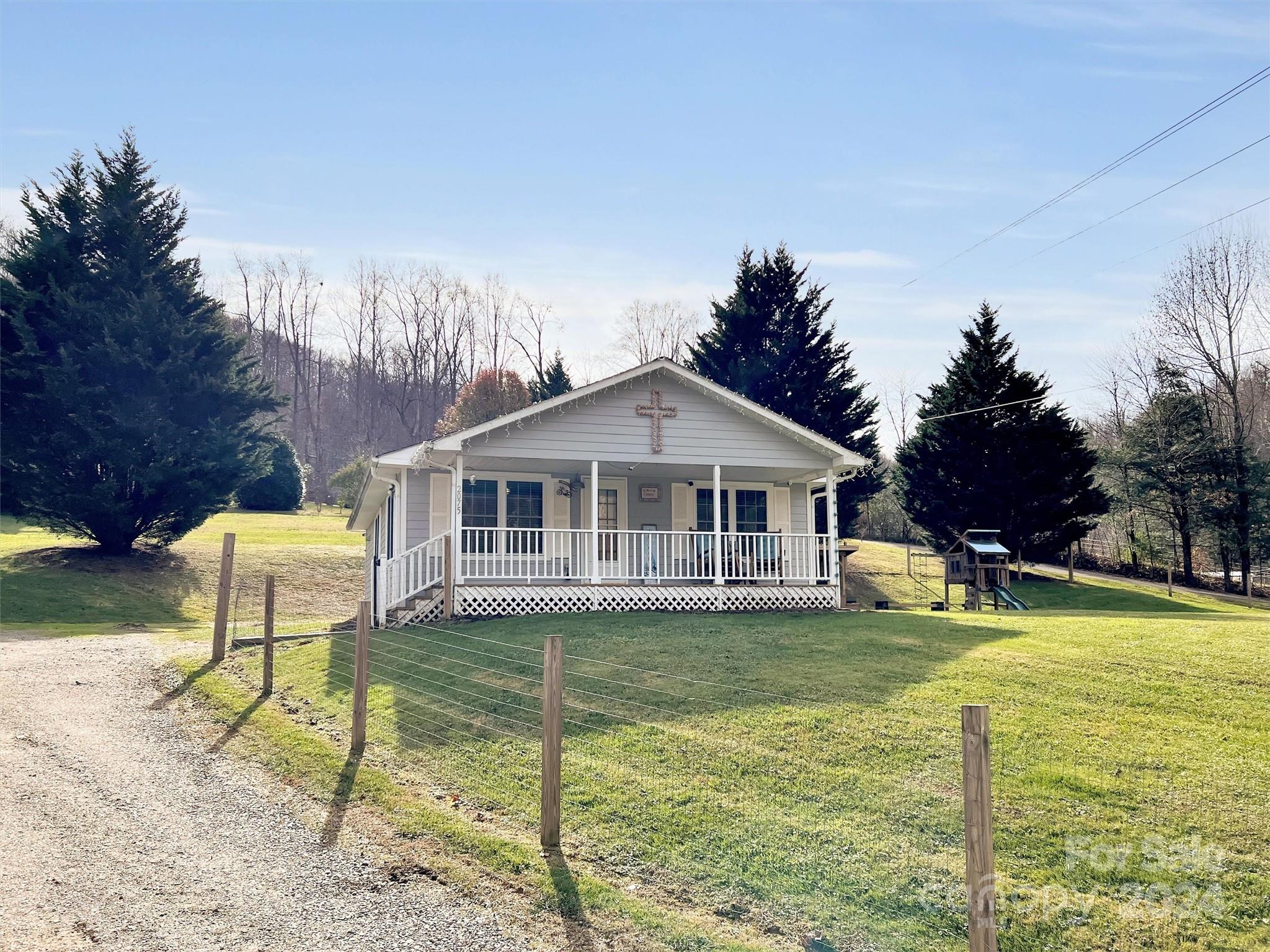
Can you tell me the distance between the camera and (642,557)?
1902cm

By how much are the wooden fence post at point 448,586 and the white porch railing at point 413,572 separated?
0.62m

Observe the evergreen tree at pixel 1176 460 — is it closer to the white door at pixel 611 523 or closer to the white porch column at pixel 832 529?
the white porch column at pixel 832 529

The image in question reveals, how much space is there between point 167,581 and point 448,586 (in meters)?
14.2

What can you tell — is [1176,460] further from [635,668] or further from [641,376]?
[635,668]

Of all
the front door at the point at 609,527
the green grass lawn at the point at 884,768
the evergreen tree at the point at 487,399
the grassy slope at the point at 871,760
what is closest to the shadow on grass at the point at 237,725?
the grassy slope at the point at 871,760

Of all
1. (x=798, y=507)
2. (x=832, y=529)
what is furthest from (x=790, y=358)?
(x=832, y=529)

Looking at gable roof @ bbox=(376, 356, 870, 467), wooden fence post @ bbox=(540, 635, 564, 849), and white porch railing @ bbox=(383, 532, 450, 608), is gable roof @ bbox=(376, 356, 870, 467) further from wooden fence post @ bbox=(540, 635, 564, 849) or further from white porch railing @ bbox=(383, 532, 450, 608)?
wooden fence post @ bbox=(540, 635, 564, 849)

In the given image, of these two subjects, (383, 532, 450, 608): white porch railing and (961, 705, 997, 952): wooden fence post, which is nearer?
(961, 705, 997, 952): wooden fence post

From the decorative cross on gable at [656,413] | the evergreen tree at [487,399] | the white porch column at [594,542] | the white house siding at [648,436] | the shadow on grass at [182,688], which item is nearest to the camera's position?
the shadow on grass at [182,688]

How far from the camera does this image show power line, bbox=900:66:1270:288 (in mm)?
11539

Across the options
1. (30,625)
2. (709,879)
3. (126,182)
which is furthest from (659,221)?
(126,182)

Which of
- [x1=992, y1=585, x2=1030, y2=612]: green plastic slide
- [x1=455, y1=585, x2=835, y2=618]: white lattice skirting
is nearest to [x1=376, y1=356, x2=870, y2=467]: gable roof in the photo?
[x1=455, y1=585, x2=835, y2=618]: white lattice skirting

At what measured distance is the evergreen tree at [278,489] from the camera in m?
40.6

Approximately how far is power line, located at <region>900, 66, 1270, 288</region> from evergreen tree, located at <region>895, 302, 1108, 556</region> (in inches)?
427
